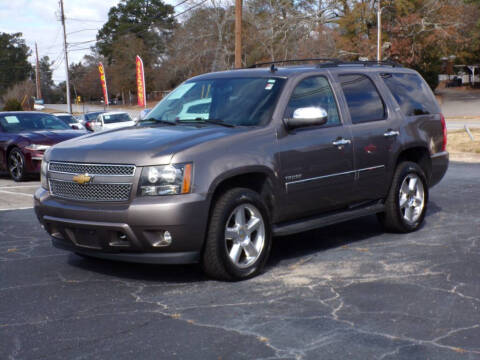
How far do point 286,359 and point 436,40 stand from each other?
5030 cm

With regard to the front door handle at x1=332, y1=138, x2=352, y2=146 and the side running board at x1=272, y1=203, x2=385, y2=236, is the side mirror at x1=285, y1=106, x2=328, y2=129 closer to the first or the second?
the front door handle at x1=332, y1=138, x2=352, y2=146

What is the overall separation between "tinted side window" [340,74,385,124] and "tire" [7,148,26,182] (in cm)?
848

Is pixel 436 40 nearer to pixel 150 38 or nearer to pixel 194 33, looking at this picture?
pixel 194 33

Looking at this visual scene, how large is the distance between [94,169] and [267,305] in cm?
179

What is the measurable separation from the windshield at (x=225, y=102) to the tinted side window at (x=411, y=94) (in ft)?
6.23

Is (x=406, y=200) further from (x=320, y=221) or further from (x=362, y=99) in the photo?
(x=320, y=221)

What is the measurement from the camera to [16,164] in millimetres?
13773

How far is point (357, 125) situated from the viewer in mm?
6828

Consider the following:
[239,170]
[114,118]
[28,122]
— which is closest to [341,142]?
[239,170]

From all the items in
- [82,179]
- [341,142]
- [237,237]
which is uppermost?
[341,142]

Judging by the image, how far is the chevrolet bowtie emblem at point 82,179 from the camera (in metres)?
5.39

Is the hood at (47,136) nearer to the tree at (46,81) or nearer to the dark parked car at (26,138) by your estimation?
the dark parked car at (26,138)

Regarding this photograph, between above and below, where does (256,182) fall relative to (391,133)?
below

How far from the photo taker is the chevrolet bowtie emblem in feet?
17.7
